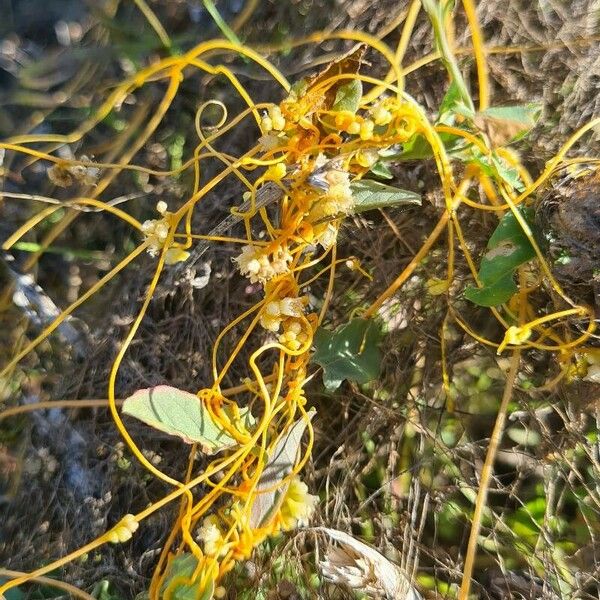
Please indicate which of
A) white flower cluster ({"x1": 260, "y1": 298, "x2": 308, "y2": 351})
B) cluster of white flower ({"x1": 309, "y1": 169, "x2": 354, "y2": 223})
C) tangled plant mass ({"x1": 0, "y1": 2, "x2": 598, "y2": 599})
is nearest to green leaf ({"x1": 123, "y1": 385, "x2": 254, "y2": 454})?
tangled plant mass ({"x1": 0, "y1": 2, "x2": 598, "y2": 599})

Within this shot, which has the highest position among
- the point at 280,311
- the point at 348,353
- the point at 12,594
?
the point at 280,311

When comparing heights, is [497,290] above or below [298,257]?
below

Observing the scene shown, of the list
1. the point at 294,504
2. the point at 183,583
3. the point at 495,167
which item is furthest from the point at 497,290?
the point at 183,583

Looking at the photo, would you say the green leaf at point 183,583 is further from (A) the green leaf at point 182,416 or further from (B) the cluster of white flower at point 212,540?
(A) the green leaf at point 182,416

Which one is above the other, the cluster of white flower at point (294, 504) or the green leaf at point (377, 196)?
the green leaf at point (377, 196)

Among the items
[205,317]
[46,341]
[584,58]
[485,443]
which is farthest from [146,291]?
[584,58]

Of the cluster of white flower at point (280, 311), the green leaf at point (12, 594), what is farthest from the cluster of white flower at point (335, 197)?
the green leaf at point (12, 594)

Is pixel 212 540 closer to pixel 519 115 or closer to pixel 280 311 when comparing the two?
pixel 280 311
